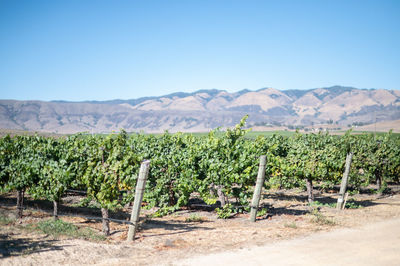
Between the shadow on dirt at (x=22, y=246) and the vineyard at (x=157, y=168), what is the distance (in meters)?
1.71

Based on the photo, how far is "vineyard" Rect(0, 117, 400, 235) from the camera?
8.98 m

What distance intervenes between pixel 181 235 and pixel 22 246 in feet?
12.7

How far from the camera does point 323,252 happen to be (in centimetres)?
780

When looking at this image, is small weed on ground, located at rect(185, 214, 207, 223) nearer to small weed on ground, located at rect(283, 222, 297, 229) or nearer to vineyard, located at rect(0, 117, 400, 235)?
vineyard, located at rect(0, 117, 400, 235)

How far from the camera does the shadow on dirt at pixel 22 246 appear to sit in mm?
6809

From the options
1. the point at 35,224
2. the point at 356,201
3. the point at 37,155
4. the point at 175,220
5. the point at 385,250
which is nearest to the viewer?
the point at 385,250

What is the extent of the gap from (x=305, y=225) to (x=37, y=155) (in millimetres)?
8400

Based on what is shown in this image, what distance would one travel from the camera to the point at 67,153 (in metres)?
9.54

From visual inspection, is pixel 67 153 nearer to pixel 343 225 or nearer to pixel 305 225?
pixel 305 225

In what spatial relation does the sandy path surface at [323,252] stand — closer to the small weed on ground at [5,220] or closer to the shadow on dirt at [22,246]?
the shadow on dirt at [22,246]

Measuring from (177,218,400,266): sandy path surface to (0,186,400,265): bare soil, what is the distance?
0.07 m

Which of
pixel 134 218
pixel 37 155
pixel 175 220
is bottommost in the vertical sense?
pixel 175 220

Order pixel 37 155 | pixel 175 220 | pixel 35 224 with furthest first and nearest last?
pixel 175 220
pixel 37 155
pixel 35 224

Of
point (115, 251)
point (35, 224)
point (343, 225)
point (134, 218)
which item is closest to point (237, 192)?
point (343, 225)
